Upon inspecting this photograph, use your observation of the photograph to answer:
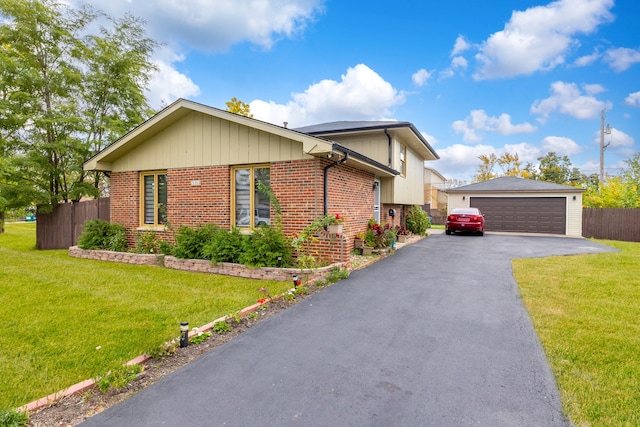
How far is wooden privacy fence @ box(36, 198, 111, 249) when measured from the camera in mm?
11680

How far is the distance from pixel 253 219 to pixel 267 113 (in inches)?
862

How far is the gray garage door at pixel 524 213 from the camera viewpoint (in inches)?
691

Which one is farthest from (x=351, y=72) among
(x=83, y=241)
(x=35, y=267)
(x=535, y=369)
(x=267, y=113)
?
(x=535, y=369)

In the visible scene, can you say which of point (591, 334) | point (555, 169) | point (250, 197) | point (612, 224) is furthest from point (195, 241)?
point (555, 169)

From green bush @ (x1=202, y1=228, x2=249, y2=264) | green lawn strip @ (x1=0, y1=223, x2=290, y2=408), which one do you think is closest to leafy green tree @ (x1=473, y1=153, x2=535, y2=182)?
green bush @ (x1=202, y1=228, x2=249, y2=264)

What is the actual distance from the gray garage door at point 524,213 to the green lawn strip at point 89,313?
1716 centimetres

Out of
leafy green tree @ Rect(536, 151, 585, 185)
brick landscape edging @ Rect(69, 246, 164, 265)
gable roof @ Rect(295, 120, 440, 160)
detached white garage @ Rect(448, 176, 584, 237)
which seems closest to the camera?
brick landscape edging @ Rect(69, 246, 164, 265)

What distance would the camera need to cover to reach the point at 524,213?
60.1 ft

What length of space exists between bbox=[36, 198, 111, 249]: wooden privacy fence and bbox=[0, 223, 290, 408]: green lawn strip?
4245 mm

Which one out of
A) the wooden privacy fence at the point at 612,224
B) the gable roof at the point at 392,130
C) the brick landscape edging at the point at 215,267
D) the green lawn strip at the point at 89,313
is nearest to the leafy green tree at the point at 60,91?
the brick landscape edging at the point at 215,267

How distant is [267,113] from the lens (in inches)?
1089

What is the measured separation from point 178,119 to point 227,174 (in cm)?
227

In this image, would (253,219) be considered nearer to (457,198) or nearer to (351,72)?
(351,72)

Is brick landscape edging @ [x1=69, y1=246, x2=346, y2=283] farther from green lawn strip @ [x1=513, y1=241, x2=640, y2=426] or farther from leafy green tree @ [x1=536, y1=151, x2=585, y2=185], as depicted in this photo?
leafy green tree @ [x1=536, y1=151, x2=585, y2=185]
